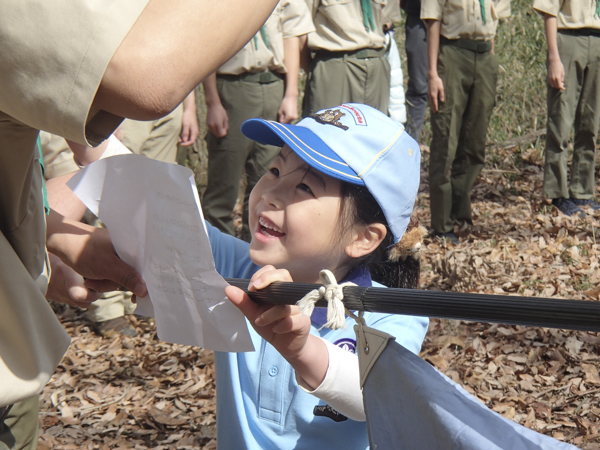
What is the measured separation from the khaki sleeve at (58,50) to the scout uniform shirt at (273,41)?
4.35 m

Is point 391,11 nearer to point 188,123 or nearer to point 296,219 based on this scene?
point 188,123

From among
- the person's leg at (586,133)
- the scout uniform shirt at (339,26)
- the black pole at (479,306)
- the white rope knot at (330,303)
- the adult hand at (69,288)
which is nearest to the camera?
the black pole at (479,306)

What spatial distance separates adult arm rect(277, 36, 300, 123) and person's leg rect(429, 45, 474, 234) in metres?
1.48

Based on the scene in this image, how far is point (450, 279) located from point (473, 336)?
2.50 feet

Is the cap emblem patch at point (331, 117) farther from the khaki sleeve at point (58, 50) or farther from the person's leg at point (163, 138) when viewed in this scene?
the person's leg at point (163, 138)

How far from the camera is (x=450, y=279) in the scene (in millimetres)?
5207

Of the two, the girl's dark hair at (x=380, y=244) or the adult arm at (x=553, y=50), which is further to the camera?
the adult arm at (x=553, y=50)

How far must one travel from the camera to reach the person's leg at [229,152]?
5.35 m

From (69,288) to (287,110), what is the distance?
400 cm

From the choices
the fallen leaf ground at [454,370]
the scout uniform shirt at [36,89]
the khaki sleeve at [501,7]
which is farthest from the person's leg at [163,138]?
the scout uniform shirt at [36,89]

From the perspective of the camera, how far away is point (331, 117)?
193 cm

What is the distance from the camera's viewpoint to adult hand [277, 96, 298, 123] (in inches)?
214

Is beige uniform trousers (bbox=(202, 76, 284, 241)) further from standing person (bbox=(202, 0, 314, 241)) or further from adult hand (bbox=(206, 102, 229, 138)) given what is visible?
adult hand (bbox=(206, 102, 229, 138))

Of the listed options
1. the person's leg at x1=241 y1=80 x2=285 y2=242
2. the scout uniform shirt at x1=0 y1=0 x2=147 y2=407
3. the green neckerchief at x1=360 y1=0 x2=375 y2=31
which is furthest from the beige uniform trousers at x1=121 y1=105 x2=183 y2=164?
the scout uniform shirt at x1=0 y1=0 x2=147 y2=407
